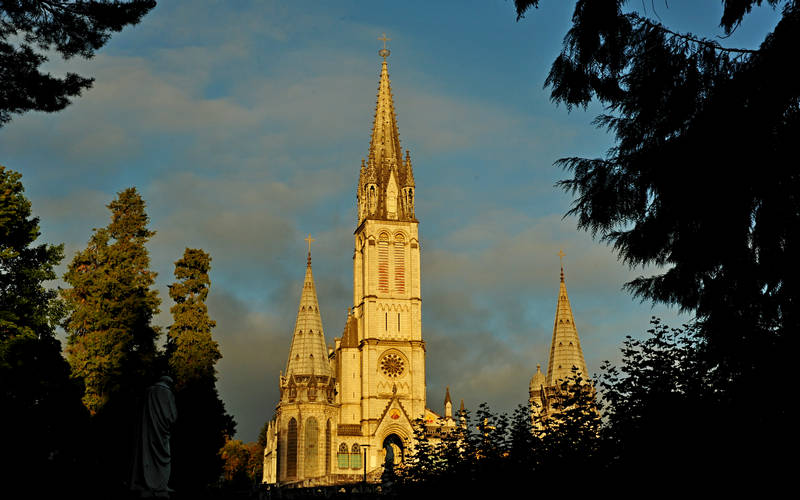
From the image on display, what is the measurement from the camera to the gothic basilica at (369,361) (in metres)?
73.7

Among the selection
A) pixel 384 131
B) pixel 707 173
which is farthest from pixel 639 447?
pixel 384 131

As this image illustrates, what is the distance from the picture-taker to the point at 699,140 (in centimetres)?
921

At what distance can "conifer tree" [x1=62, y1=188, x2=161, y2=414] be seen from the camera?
35.9m

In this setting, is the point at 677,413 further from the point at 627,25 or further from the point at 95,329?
the point at 95,329

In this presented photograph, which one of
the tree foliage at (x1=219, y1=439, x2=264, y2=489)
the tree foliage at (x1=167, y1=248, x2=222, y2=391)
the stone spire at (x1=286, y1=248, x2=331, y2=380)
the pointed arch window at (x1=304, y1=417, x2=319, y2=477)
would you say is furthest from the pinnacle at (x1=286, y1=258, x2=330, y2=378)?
the tree foliage at (x1=167, y1=248, x2=222, y2=391)

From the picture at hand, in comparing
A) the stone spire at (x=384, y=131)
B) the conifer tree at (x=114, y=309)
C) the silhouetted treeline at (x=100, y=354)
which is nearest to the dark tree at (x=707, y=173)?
the silhouetted treeline at (x=100, y=354)

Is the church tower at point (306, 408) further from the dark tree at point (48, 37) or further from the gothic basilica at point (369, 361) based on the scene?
the dark tree at point (48, 37)

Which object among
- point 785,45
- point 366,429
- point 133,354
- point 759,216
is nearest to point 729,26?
point 785,45

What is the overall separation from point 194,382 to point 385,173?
49.5m

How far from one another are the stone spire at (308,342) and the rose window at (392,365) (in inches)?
212

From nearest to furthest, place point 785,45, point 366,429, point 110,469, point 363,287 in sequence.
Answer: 1. point 785,45
2. point 110,469
3. point 366,429
4. point 363,287

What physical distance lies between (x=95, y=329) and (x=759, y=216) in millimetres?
32651

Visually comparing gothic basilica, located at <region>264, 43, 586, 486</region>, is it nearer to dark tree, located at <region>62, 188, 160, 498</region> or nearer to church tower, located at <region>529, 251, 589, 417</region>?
church tower, located at <region>529, 251, 589, 417</region>

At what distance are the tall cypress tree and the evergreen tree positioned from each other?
5.91 metres
